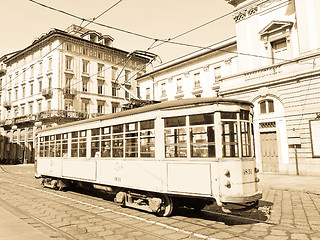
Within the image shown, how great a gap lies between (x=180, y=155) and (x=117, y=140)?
7.99 feet

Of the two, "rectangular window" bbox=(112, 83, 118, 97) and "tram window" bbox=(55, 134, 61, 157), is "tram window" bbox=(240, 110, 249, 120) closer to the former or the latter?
"tram window" bbox=(55, 134, 61, 157)

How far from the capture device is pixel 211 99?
609 centimetres

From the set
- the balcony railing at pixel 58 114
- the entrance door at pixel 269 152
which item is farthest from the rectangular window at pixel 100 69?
the entrance door at pixel 269 152

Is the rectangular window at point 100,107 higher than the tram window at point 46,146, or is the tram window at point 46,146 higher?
the rectangular window at point 100,107

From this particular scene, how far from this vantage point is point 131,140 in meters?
7.50

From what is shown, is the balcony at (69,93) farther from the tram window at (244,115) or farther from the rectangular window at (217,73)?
the tram window at (244,115)

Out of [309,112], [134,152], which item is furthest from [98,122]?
[309,112]

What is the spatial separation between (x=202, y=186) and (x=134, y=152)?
7.76ft

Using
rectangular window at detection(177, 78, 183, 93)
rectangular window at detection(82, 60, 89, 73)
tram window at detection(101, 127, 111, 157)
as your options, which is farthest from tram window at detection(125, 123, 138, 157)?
rectangular window at detection(82, 60, 89, 73)

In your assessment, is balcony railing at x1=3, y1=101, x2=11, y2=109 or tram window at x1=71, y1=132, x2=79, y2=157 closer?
tram window at x1=71, y1=132, x2=79, y2=157

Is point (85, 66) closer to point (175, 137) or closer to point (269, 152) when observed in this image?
point (269, 152)

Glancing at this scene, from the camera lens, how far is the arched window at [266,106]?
16.9 meters

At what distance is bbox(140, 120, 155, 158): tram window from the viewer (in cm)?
689

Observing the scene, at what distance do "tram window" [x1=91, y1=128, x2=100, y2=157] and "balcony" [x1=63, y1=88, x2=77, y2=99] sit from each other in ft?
88.4
